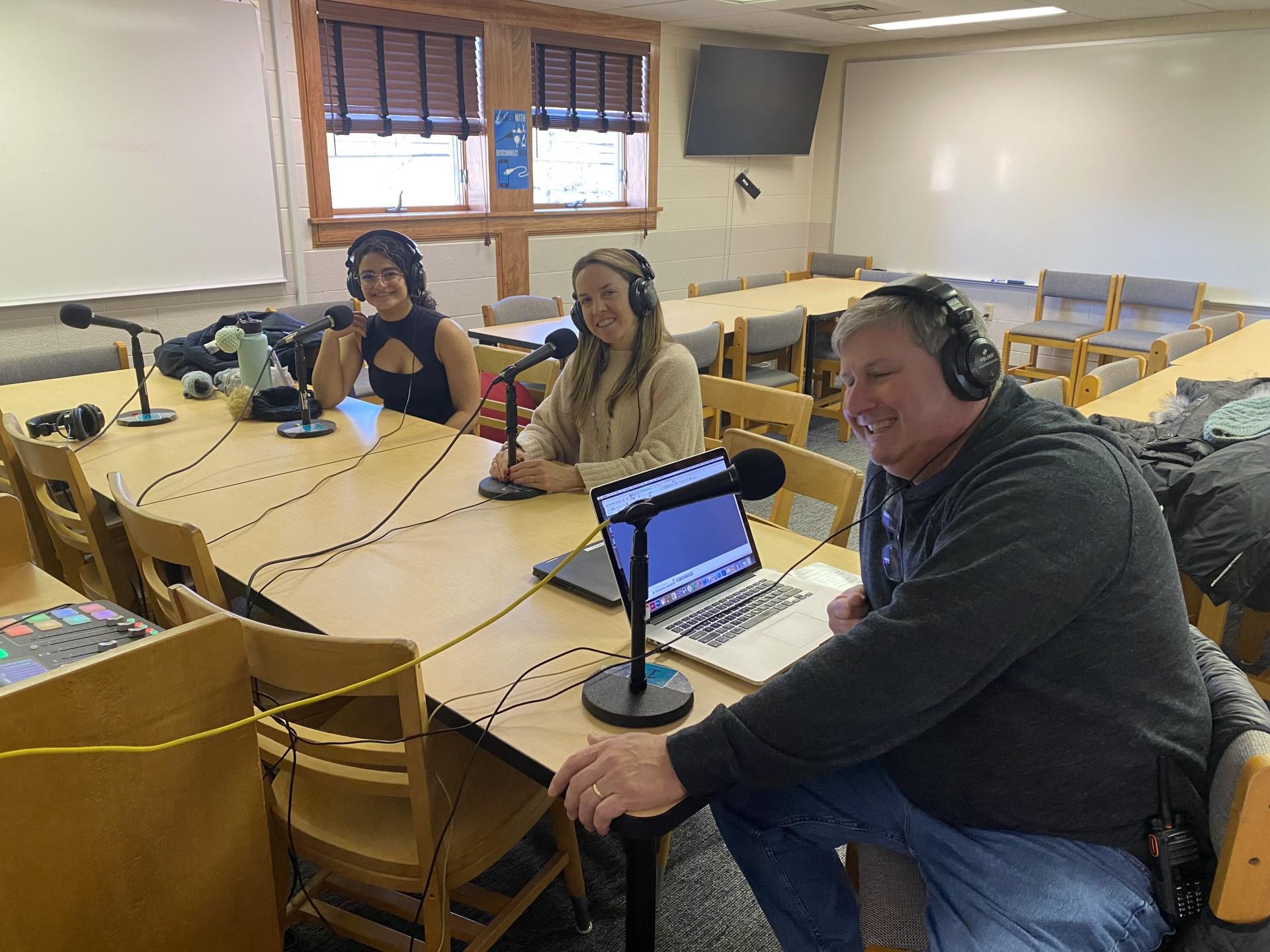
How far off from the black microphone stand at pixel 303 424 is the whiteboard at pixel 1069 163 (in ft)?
18.2

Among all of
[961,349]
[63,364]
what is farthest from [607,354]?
[63,364]

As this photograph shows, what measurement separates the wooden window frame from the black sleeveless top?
221cm

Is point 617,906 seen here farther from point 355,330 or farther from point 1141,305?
point 1141,305

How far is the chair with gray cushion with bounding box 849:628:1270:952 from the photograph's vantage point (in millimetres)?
957

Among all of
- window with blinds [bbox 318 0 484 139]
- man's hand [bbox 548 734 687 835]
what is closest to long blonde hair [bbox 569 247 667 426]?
man's hand [bbox 548 734 687 835]

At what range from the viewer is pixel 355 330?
2.86 m

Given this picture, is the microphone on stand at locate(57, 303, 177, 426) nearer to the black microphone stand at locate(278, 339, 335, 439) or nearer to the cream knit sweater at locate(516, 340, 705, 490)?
the black microphone stand at locate(278, 339, 335, 439)

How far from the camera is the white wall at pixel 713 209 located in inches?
244

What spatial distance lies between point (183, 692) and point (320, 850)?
0.43 metres

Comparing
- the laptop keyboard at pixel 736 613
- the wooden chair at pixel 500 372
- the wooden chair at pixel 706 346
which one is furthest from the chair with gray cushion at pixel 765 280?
the laptop keyboard at pixel 736 613

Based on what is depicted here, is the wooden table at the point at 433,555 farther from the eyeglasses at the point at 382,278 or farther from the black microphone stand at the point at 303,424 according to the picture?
the eyeglasses at the point at 382,278

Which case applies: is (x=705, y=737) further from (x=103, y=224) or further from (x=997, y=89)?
(x=997, y=89)

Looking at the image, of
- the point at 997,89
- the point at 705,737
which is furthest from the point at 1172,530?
the point at 997,89

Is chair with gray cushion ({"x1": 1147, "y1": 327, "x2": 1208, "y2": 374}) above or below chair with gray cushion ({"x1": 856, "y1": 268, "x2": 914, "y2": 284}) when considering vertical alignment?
below
